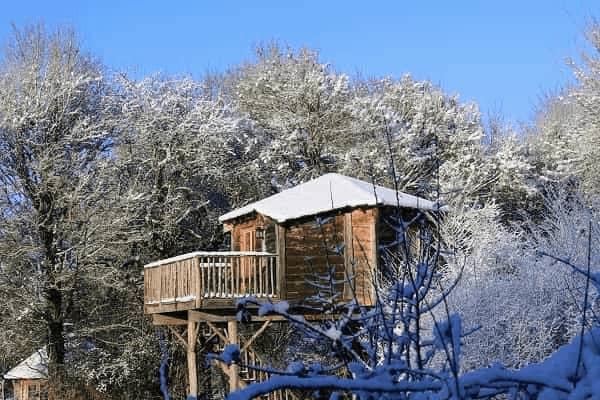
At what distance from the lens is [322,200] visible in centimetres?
1842

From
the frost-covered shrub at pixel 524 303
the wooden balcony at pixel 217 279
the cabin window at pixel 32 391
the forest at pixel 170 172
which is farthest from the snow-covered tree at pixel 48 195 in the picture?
the frost-covered shrub at pixel 524 303

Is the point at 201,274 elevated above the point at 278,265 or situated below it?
below

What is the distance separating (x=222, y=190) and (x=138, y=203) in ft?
12.2

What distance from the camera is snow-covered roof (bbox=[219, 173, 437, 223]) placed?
58.0 ft

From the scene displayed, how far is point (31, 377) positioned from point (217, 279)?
7590 mm

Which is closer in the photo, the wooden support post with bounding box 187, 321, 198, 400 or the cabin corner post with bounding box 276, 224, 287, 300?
the cabin corner post with bounding box 276, 224, 287, 300

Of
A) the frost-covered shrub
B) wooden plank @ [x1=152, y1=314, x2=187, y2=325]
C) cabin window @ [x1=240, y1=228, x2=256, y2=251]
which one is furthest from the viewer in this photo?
cabin window @ [x1=240, y1=228, x2=256, y2=251]

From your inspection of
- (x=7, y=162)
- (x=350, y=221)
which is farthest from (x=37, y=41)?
(x=350, y=221)

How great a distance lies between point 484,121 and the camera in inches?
1308

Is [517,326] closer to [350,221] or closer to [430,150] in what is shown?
[350,221]

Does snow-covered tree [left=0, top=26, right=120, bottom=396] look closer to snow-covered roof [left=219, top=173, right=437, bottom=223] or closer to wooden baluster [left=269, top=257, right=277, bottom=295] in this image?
snow-covered roof [left=219, top=173, right=437, bottom=223]

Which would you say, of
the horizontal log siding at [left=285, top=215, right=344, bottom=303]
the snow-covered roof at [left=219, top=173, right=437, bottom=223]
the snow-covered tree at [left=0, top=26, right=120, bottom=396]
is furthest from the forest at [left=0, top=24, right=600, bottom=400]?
the horizontal log siding at [left=285, top=215, right=344, bottom=303]

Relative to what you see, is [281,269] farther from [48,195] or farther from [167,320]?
[48,195]

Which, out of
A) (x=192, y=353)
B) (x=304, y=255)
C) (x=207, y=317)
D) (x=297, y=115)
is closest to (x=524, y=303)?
(x=304, y=255)
